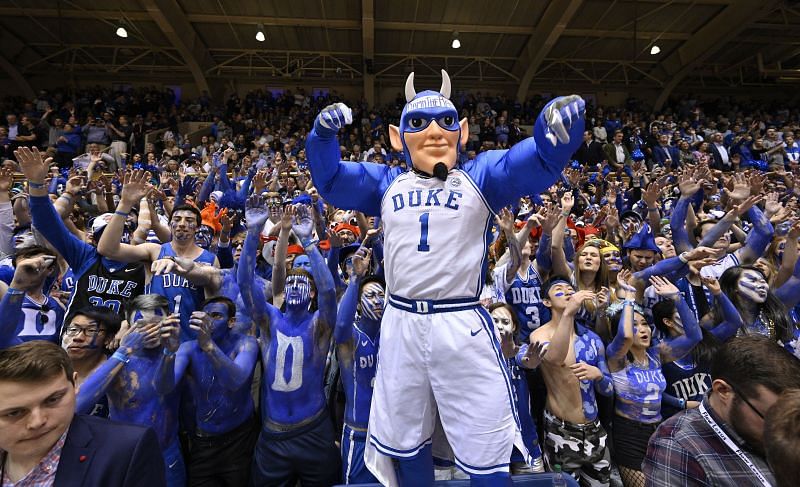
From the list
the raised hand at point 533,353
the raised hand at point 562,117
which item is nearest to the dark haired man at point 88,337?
the raised hand at point 533,353

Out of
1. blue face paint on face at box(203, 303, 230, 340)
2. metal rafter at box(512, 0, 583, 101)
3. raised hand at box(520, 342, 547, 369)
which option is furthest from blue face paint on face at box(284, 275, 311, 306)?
metal rafter at box(512, 0, 583, 101)

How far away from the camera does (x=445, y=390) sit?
1.78 m

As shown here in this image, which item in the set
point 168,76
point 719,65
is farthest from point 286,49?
point 719,65

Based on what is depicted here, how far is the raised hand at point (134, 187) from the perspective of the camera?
10.3 feet

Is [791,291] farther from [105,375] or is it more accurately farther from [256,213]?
[105,375]

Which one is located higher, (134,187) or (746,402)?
(134,187)

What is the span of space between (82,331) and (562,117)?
2.60 metres

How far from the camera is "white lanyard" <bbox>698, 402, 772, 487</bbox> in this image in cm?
137

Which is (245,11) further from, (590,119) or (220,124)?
(590,119)

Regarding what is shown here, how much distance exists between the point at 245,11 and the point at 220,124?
11.6 ft

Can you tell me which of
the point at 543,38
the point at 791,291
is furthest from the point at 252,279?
the point at 543,38

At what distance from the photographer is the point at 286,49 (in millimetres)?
15898

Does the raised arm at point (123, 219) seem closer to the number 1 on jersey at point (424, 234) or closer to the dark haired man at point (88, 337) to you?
the dark haired man at point (88, 337)

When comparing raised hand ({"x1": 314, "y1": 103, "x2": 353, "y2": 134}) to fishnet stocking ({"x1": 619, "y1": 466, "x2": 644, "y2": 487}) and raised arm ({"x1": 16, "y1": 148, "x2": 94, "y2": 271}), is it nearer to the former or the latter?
raised arm ({"x1": 16, "y1": 148, "x2": 94, "y2": 271})
